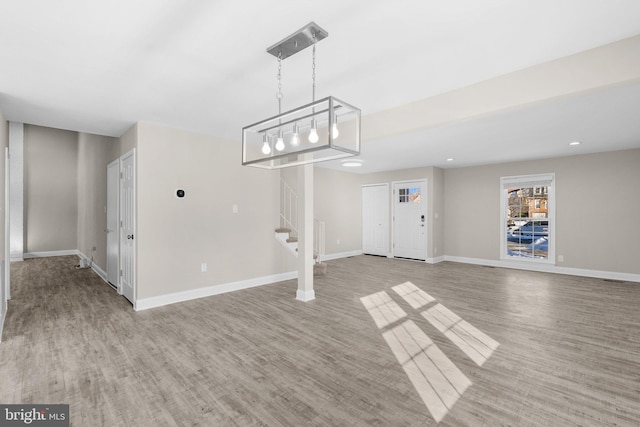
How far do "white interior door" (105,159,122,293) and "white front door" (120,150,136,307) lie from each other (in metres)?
0.25

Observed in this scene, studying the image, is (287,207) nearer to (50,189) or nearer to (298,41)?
(298,41)

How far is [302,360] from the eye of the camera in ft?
8.66

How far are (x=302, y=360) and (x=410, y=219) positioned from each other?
615cm

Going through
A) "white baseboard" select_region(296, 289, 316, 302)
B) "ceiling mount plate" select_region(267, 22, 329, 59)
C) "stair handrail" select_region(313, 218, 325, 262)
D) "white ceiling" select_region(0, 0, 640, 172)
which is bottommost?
"white baseboard" select_region(296, 289, 316, 302)

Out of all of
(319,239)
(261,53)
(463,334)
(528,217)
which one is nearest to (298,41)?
(261,53)

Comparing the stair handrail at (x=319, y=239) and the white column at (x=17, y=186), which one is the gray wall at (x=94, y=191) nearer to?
the white column at (x=17, y=186)

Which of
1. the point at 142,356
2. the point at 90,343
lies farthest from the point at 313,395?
the point at 90,343

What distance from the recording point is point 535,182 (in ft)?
21.9

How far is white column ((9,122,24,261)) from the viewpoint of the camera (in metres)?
7.45

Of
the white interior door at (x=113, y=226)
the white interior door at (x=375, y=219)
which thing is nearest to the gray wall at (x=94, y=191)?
the white interior door at (x=113, y=226)

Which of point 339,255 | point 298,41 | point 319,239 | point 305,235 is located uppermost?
point 298,41

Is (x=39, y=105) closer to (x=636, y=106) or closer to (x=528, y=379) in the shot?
(x=528, y=379)

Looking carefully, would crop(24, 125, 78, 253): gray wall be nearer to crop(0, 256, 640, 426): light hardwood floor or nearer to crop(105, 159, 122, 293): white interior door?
crop(105, 159, 122, 293): white interior door

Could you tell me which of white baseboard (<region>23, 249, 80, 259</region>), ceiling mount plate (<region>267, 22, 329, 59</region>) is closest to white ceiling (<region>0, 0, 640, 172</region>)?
ceiling mount plate (<region>267, 22, 329, 59</region>)
